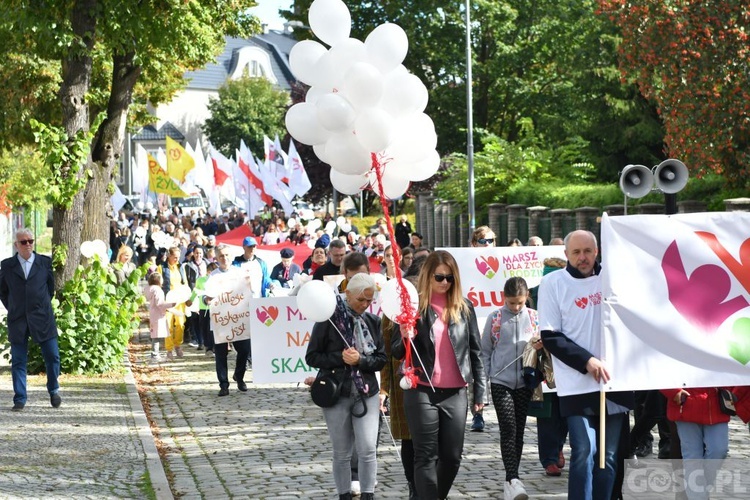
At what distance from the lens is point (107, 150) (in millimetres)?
22688

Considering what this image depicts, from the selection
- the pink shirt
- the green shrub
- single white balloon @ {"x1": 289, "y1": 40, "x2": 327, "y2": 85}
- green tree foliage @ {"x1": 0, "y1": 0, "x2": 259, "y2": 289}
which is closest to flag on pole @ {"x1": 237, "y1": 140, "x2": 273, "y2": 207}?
green tree foliage @ {"x1": 0, "y1": 0, "x2": 259, "y2": 289}

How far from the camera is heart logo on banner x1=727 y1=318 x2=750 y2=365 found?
7.32 m

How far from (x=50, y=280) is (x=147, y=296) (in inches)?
224

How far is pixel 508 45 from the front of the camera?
51.7 meters

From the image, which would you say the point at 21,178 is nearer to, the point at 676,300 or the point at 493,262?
the point at 493,262

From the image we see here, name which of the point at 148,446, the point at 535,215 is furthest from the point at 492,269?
the point at 535,215

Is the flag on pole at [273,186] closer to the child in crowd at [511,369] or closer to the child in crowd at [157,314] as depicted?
the child in crowd at [157,314]

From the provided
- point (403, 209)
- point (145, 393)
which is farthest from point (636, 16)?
point (403, 209)

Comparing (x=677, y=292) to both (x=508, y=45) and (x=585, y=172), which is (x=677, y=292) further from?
(x=508, y=45)

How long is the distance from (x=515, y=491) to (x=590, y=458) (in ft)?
4.72

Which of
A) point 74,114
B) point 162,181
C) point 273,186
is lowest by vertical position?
point 74,114

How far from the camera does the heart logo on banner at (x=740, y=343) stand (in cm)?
732

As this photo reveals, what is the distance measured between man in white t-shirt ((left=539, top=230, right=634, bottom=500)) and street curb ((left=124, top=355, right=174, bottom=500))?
3185 millimetres

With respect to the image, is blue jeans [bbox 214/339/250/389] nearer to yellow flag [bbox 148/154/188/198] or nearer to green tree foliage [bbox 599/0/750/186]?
green tree foliage [bbox 599/0/750/186]
